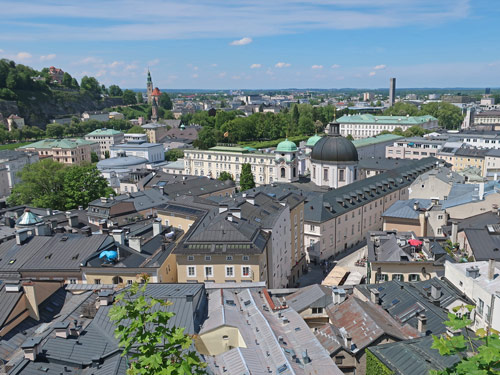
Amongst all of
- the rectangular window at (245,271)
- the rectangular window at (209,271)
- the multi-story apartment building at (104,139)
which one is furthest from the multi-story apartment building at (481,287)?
the multi-story apartment building at (104,139)

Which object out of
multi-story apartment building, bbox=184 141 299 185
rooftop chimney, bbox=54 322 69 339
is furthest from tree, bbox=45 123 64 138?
rooftop chimney, bbox=54 322 69 339

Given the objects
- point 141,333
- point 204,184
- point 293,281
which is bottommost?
point 293,281

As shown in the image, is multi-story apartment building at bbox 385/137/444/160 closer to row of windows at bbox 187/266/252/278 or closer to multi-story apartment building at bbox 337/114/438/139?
multi-story apartment building at bbox 337/114/438/139

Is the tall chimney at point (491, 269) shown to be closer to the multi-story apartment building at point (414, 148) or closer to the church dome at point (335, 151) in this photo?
the church dome at point (335, 151)

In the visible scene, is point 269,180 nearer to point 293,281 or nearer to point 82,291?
point 293,281

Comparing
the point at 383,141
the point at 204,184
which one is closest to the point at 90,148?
the point at 204,184
